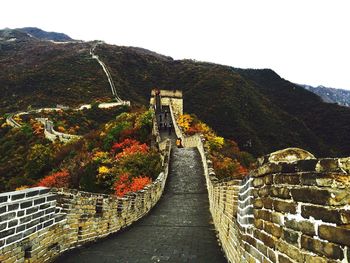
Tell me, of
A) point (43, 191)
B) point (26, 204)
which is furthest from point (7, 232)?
point (43, 191)

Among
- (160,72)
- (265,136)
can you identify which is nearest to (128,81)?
(160,72)

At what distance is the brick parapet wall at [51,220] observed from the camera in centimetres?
575

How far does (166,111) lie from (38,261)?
36654 mm

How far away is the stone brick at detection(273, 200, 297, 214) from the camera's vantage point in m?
2.80

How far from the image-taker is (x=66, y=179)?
73.8 feet

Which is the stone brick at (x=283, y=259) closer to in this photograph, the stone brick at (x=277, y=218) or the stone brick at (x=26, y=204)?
the stone brick at (x=277, y=218)


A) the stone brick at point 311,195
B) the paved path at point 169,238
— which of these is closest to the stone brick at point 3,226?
the paved path at point 169,238

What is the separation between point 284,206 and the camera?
297 cm

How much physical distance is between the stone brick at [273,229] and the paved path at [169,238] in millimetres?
4621

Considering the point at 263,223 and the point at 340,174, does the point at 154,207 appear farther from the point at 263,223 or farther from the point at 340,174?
the point at 340,174

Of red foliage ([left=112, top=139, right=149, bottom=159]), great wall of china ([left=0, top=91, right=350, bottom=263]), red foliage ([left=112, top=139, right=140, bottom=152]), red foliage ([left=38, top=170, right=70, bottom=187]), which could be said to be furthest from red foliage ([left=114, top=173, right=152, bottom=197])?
great wall of china ([left=0, top=91, right=350, bottom=263])

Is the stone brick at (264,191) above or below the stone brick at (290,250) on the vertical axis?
above

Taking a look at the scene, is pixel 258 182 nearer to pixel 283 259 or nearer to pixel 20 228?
pixel 283 259

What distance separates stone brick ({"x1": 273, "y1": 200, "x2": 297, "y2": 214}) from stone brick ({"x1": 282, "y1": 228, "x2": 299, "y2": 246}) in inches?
6.1
